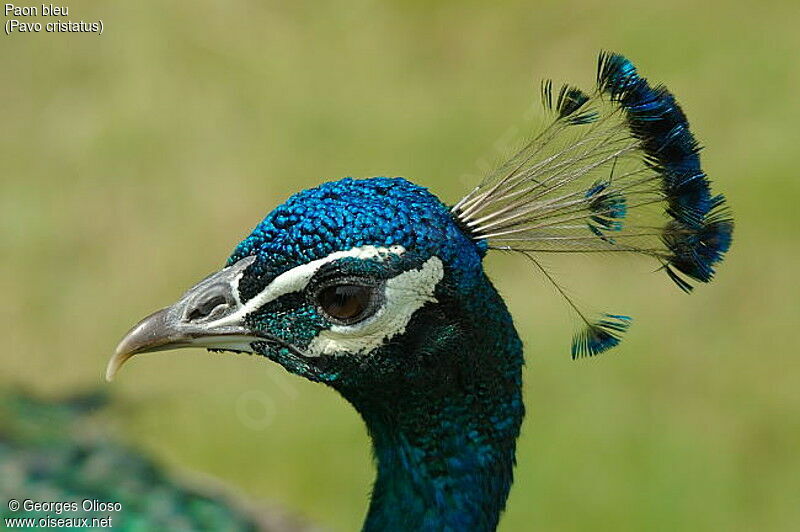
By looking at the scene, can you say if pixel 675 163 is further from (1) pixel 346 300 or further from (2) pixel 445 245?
(1) pixel 346 300

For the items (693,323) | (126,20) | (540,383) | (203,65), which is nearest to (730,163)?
(693,323)

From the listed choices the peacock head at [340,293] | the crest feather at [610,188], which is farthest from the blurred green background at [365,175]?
the peacock head at [340,293]

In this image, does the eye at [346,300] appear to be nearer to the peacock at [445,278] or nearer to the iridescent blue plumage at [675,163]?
the peacock at [445,278]

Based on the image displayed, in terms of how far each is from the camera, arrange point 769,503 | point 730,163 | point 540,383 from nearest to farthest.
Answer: point 769,503 → point 540,383 → point 730,163

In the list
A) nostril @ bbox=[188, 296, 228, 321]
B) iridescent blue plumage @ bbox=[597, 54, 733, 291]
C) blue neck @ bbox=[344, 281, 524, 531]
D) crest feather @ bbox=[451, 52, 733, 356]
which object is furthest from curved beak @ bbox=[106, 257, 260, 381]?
iridescent blue plumage @ bbox=[597, 54, 733, 291]

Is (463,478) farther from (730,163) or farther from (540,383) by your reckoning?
(730,163)

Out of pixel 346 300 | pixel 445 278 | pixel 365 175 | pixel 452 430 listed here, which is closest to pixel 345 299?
pixel 346 300
